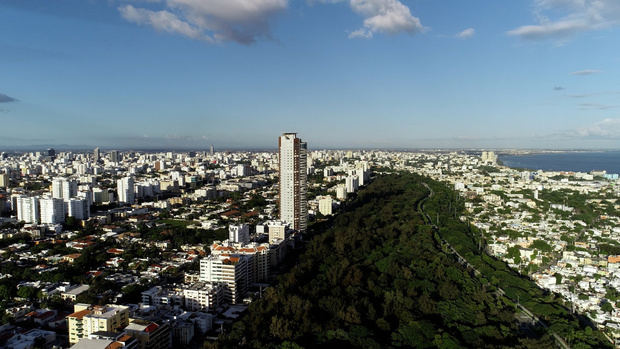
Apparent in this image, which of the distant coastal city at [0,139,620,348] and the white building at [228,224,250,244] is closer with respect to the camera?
the distant coastal city at [0,139,620,348]

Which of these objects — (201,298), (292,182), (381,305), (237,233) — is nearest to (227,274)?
(201,298)

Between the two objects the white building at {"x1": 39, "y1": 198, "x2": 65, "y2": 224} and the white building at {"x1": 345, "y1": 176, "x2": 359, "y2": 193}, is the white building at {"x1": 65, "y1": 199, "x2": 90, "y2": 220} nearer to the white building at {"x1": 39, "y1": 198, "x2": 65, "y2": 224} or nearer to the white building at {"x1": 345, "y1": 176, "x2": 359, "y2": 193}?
the white building at {"x1": 39, "y1": 198, "x2": 65, "y2": 224}

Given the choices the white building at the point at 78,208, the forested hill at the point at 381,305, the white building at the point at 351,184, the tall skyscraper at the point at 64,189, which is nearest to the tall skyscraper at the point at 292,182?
the forested hill at the point at 381,305

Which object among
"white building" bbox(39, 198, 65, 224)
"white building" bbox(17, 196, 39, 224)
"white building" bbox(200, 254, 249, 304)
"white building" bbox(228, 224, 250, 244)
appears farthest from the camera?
"white building" bbox(17, 196, 39, 224)

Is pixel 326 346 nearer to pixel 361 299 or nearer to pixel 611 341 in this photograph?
pixel 361 299

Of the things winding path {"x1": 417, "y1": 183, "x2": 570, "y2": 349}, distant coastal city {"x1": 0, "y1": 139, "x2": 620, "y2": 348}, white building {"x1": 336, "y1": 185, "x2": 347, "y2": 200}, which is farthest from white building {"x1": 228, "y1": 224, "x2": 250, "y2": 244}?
white building {"x1": 336, "y1": 185, "x2": 347, "y2": 200}

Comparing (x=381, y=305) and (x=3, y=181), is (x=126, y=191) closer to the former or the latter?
(x=3, y=181)
